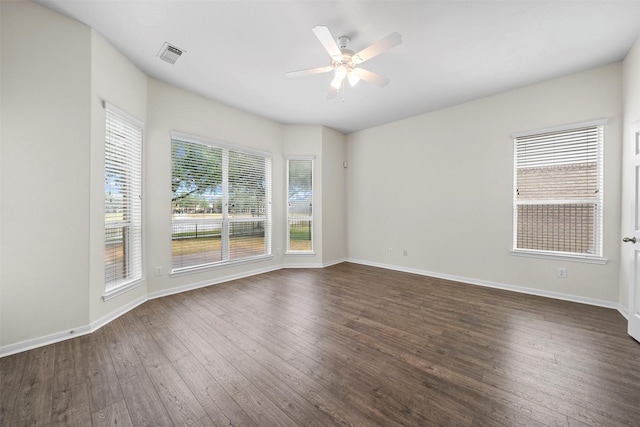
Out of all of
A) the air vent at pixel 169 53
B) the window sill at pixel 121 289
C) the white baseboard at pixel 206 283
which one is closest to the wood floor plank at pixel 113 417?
the window sill at pixel 121 289

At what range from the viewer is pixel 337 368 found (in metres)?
1.85

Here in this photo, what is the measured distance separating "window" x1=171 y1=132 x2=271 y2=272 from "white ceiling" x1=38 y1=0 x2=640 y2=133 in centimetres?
99

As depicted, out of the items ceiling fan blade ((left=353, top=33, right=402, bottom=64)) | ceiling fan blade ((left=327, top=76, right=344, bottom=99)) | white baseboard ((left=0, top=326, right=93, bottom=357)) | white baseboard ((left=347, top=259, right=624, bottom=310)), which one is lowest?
white baseboard ((left=0, top=326, right=93, bottom=357))

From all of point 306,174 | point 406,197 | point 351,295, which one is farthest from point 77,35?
point 406,197

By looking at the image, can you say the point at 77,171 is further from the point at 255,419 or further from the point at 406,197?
the point at 406,197

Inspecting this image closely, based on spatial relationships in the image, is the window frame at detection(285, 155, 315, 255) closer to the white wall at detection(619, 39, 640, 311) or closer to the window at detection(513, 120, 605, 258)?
the window at detection(513, 120, 605, 258)

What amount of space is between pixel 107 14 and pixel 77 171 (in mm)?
1476

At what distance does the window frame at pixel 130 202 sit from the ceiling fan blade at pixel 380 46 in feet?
8.86

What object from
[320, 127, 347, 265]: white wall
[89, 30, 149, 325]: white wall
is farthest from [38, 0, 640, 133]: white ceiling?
[320, 127, 347, 265]: white wall

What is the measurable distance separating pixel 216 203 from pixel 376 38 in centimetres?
322

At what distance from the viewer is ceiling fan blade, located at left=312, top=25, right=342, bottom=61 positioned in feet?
6.21

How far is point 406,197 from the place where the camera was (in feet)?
15.6

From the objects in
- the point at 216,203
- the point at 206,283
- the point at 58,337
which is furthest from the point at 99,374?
the point at 216,203

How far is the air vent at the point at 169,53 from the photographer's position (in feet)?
8.53
